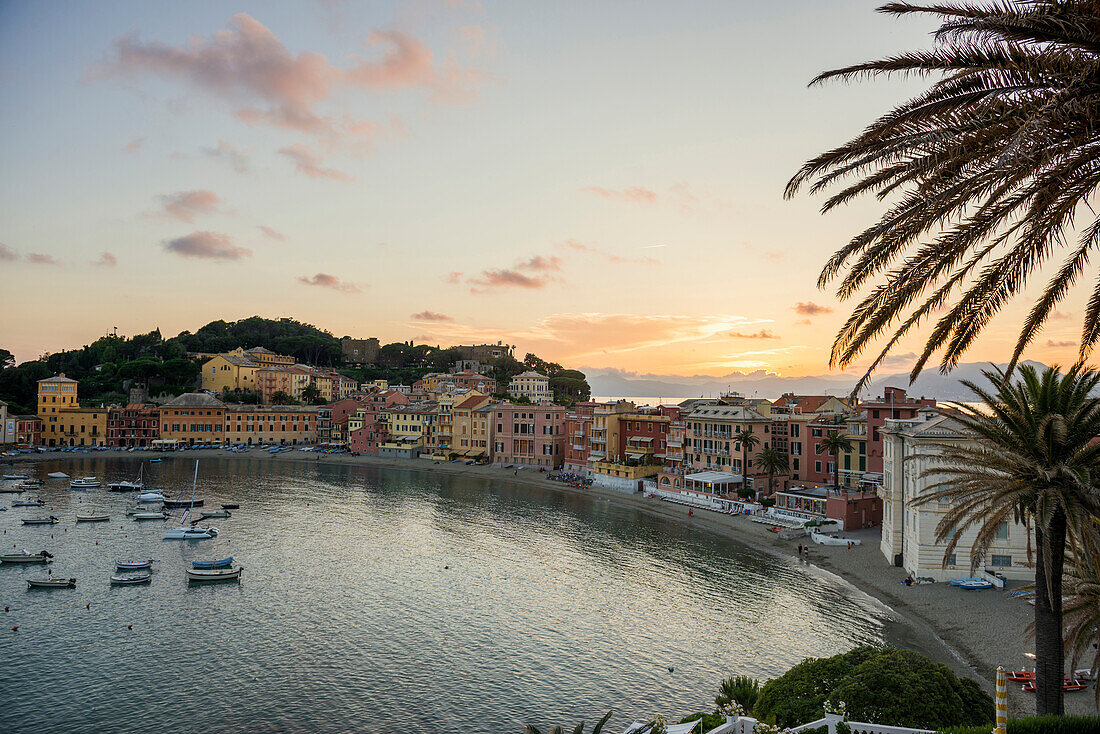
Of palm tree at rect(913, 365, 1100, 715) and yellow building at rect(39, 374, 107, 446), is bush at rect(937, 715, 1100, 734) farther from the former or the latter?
yellow building at rect(39, 374, 107, 446)

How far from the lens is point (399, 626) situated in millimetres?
36312

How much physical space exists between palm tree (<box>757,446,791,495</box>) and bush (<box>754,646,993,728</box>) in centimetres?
4759

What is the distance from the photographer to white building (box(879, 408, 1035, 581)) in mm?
40281

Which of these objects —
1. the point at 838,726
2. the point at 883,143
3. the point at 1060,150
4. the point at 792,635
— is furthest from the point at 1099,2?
the point at 792,635

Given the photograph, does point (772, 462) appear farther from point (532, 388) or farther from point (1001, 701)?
point (532, 388)

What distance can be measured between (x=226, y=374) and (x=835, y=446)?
5558 inches

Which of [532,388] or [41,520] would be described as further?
[532,388]

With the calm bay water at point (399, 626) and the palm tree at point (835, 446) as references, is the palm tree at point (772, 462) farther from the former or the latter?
the calm bay water at point (399, 626)

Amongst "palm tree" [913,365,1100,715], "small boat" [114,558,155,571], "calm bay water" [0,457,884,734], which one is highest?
"palm tree" [913,365,1100,715]

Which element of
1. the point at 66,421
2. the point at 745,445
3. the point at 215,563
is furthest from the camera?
the point at 66,421

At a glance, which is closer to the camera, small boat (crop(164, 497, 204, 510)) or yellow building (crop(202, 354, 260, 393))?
small boat (crop(164, 497, 204, 510))

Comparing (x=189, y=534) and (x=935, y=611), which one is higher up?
(x=935, y=611)

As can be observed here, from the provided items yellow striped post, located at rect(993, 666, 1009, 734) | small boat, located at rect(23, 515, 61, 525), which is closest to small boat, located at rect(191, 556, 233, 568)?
small boat, located at rect(23, 515, 61, 525)

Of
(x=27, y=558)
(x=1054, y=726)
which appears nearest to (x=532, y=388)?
(x=27, y=558)
